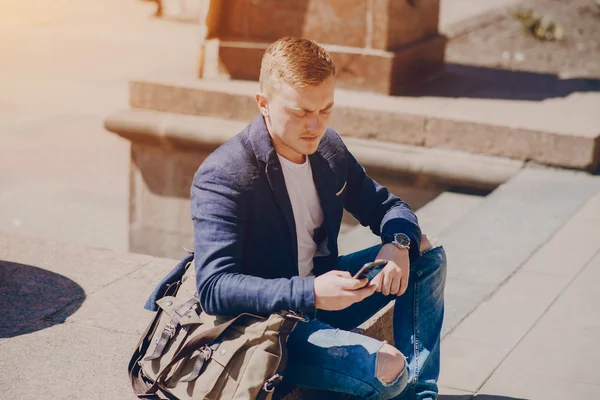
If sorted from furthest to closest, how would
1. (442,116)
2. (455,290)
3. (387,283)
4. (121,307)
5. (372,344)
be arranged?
1. (442,116)
2. (455,290)
3. (121,307)
4. (387,283)
5. (372,344)

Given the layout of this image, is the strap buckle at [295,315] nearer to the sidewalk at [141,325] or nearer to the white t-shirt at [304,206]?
the white t-shirt at [304,206]

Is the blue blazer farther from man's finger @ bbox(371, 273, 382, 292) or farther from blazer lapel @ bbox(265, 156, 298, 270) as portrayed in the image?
man's finger @ bbox(371, 273, 382, 292)

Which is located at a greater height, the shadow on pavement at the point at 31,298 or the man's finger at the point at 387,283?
the man's finger at the point at 387,283

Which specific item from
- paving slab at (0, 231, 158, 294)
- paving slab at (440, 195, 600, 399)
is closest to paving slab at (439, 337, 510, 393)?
paving slab at (440, 195, 600, 399)

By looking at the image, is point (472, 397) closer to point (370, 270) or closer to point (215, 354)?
point (370, 270)

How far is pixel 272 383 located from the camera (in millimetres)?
2736

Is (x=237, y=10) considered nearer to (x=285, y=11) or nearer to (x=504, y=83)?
(x=285, y=11)

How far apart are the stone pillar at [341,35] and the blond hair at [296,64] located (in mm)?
4362

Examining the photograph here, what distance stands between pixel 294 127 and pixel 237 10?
479cm

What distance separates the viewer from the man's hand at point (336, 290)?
2729mm

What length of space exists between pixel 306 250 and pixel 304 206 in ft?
0.47

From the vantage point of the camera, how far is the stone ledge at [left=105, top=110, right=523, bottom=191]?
6328 mm

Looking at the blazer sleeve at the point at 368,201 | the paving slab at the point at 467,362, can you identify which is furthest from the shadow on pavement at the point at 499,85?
the blazer sleeve at the point at 368,201

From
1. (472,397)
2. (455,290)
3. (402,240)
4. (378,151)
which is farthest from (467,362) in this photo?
(378,151)
